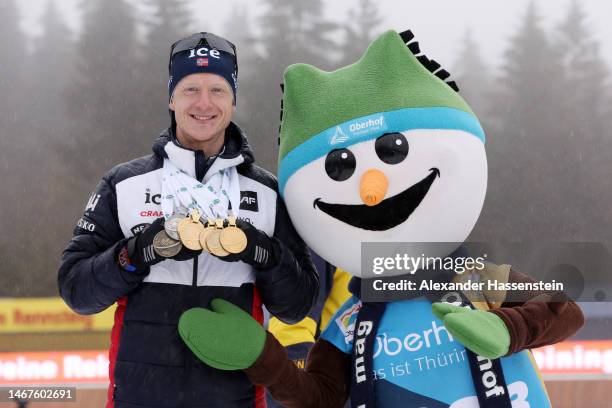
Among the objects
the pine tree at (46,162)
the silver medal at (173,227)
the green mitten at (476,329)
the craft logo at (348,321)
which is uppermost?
the pine tree at (46,162)

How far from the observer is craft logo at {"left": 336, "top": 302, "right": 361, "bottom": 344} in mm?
2018

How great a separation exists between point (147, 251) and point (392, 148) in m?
0.64

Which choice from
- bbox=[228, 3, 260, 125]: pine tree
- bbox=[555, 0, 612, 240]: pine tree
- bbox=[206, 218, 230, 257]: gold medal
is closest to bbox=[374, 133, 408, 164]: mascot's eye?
bbox=[206, 218, 230, 257]: gold medal

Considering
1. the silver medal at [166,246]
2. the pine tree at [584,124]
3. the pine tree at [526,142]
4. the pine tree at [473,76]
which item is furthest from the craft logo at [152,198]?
the pine tree at [584,124]

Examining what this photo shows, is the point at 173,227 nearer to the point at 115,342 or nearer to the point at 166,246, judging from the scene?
the point at 166,246

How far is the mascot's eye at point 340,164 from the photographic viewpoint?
1919 millimetres

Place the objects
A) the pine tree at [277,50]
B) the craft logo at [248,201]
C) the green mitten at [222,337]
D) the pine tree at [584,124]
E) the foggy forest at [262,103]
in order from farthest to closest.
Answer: the pine tree at [584,124], the foggy forest at [262,103], the pine tree at [277,50], the craft logo at [248,201], the green mitten at [222,337]

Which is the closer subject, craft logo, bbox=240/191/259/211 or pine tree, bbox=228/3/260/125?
craft logo, bbox=240/191/259/211

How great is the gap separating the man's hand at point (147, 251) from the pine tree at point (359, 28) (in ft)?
40.9

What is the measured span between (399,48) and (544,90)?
14607 millimetres

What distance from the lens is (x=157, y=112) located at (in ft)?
48.8

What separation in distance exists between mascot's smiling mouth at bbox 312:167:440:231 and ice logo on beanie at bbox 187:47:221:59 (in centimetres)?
54

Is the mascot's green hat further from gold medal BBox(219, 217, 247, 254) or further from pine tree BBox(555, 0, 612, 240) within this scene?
pine tree BBox(555, 0, 612, 240)

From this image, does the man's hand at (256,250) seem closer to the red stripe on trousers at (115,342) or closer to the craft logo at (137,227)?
the craft logo at (137,227)
